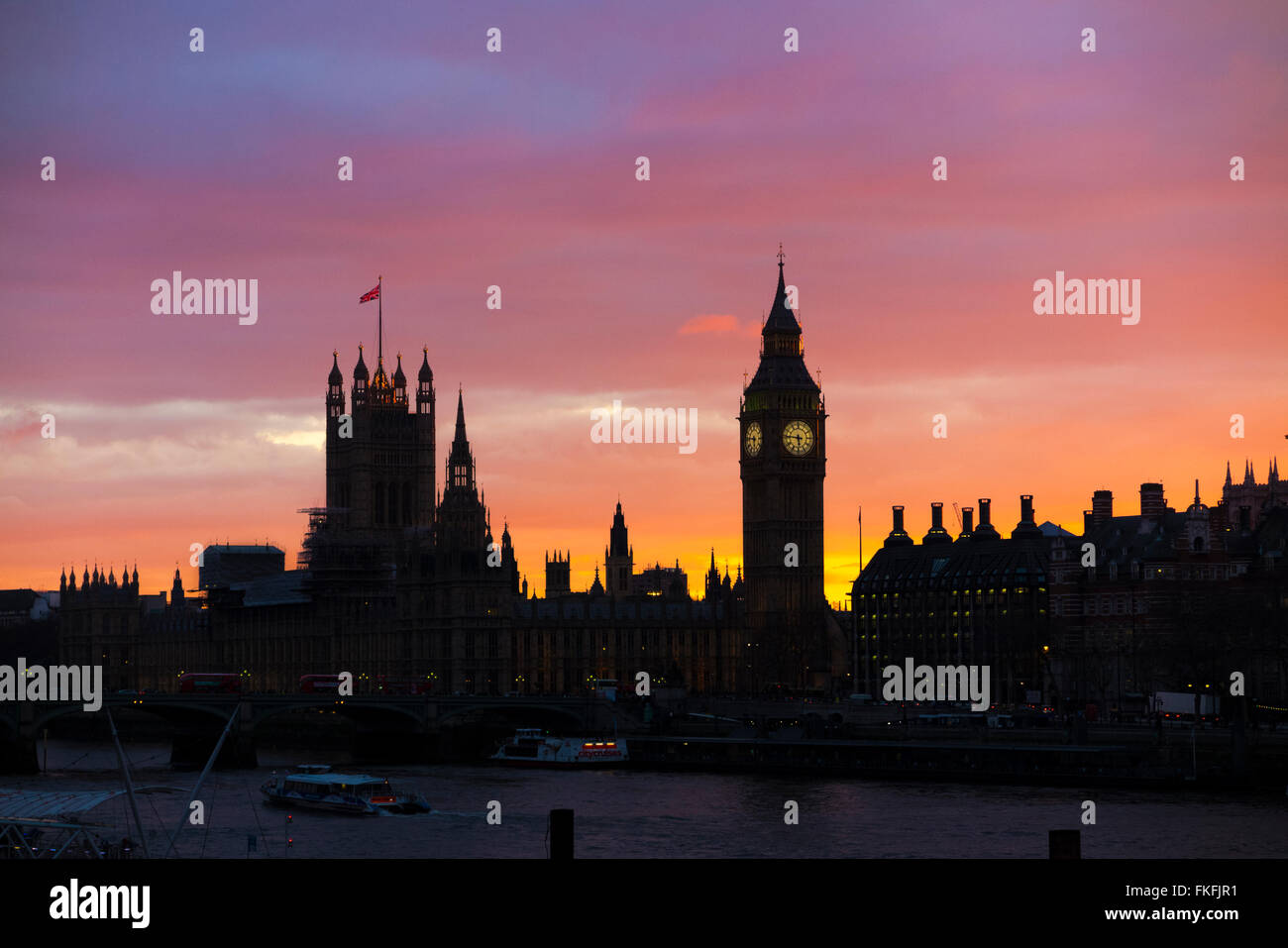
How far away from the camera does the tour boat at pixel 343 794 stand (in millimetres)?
84875

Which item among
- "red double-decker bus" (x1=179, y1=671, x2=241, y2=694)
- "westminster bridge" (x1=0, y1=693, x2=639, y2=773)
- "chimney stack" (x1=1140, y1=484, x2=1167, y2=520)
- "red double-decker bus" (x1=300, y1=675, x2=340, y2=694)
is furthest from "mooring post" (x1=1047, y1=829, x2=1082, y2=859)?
"red double-decker bus" (x1=300, y1=675, x2=340, y2=694)

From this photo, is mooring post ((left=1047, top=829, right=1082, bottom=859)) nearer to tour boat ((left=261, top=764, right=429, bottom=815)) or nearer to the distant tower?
tour boat ((left=261, top=764, right=429, bottom=815))

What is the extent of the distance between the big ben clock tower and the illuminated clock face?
0.08 m

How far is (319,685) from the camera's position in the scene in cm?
14400

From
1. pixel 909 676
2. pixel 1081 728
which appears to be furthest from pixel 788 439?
pixel 1081 728

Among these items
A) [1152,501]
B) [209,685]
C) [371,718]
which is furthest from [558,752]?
[1152,501]

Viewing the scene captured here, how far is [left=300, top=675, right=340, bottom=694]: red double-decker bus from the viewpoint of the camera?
14375 cm

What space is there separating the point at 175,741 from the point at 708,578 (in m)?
75.2

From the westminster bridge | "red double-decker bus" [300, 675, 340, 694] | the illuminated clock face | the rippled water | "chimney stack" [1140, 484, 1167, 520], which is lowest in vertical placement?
the rippled water

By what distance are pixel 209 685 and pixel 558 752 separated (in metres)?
38.5

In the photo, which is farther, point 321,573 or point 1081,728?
point 321,573

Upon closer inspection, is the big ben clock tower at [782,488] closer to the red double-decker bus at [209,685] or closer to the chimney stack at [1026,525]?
the chimney stack at [1026,525]
